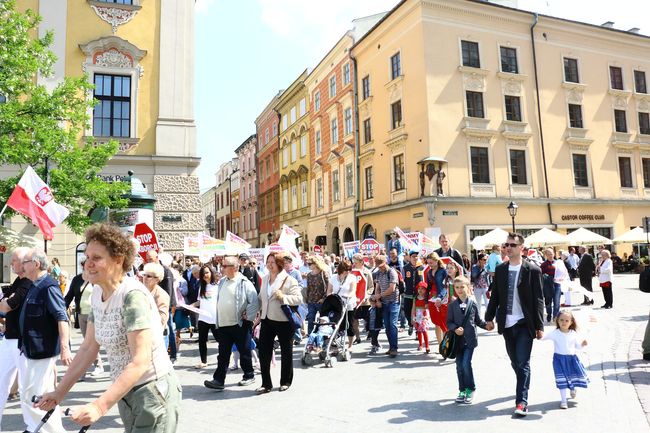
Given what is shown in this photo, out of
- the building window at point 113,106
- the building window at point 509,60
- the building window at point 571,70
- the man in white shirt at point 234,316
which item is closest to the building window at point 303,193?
the building window at point 509,60

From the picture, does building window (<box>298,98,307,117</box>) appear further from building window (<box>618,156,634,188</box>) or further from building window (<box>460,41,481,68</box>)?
building window (<box>618,156,634,188</box>)

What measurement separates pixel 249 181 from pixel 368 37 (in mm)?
30335

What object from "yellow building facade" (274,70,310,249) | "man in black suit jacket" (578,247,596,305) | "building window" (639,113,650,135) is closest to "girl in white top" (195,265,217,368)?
"man in black suit jacket" (578,247,596,305)

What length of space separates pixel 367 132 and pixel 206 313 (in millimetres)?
26150

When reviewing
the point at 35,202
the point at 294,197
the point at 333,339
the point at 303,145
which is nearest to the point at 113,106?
the point at 35,202

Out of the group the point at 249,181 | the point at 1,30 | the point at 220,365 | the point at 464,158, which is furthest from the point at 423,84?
the point at 249,181

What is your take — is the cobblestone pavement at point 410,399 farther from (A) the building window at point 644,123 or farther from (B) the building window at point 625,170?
(A) the building window at point 644,123

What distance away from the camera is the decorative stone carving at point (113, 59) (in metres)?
18.5

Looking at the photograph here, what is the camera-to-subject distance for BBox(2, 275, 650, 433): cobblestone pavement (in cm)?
554

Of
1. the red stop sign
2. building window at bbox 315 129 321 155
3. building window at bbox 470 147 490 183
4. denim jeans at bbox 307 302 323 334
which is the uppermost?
building window at bbox 315 129 321 155

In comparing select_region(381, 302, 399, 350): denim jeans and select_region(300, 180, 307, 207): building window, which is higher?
select_region(300, 180, 307, 207): building window

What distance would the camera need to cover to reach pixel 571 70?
31.3 meters

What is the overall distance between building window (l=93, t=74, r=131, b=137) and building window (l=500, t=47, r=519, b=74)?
20758 mm

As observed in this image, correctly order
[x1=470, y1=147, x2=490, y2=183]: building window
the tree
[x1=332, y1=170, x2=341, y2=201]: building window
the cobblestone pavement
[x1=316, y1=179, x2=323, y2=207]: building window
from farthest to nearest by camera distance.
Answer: [x1=316, y1=179, x2=323, y2=207]: building window → [x1=332, y1=170, x2=341, y2=201]: building window → [x1=470, y1=147, x2=490, y2=183]: building window → the tree → the cobblestone pavement
